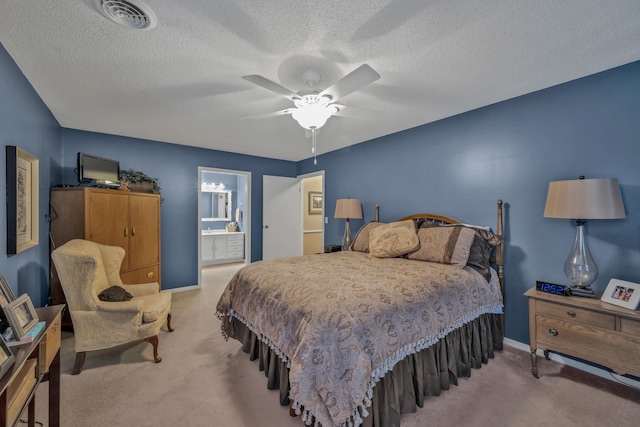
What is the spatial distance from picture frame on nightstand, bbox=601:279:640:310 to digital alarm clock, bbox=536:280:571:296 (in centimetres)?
20

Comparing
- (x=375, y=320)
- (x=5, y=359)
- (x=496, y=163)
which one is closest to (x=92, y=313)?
(x=5, y=359)

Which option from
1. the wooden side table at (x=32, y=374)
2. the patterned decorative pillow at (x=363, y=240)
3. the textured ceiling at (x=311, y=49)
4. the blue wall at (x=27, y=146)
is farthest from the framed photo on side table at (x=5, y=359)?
the patterned decorative pillow at (x=363, y=240)

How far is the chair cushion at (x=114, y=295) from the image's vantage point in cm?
235

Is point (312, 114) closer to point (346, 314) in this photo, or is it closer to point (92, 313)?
point (346, 314)

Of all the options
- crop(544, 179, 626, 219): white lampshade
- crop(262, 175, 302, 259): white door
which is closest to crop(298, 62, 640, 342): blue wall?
crop(544, 179, 626, 219): white lampshade

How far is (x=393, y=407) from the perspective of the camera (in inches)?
61.6

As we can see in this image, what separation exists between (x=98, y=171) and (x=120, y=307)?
2.06m

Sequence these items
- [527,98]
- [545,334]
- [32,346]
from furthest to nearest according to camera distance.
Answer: [527,98] → [545,334] → [32,346]

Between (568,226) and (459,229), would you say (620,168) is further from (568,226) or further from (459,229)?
(459,229)

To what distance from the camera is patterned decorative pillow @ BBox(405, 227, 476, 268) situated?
245cm

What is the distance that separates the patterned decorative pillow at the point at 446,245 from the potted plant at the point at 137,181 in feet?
11.6

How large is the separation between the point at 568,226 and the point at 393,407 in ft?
7.00

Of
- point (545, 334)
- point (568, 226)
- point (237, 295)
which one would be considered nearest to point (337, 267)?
point (237, 295)

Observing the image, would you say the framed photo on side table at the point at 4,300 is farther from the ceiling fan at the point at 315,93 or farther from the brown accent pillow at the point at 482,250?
the brown accent pillow at the point at 482,250
